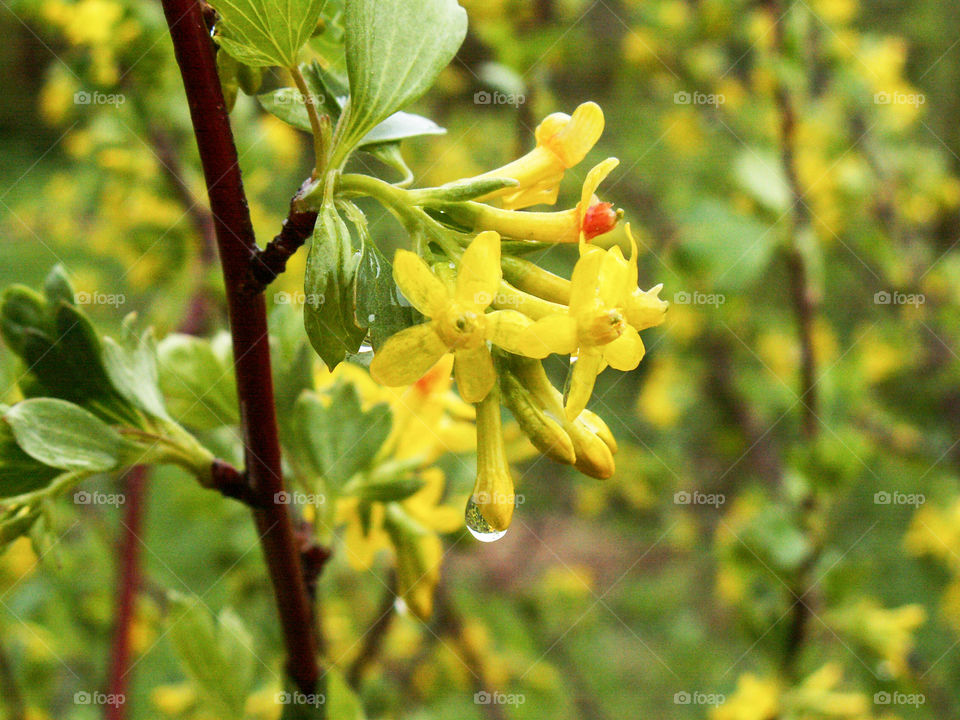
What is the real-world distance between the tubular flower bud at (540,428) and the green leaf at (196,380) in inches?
11.1

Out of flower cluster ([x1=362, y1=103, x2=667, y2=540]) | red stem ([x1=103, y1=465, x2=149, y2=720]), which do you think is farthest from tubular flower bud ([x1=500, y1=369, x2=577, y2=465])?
red stem ([x1=103, y1=465, x2=149, y2=720])

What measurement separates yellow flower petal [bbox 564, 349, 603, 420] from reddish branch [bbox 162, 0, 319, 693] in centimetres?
20

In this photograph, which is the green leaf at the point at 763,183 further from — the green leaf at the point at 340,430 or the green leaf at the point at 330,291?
the green leaf at the point at 330,291

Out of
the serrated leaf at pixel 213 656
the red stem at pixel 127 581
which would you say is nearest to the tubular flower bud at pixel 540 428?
the serrated leaf at pixel 213 656

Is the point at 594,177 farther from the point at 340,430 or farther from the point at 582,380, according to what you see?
the point at 340,430

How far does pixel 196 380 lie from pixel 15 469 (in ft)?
0.54

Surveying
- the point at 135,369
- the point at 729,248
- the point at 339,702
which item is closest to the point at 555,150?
the point at 135,369

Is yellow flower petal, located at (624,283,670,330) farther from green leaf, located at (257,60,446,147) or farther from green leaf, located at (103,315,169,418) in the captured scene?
green leaf, located at (103,315,169,418)

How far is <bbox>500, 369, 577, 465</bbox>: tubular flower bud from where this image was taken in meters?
0.48

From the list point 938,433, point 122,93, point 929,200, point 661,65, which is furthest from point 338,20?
point 929,200

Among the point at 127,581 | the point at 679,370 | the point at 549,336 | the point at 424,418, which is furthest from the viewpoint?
the point at 679,370

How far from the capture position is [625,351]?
0.46m

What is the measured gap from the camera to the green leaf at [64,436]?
0.51m

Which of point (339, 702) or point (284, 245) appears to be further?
point (339, 702)
